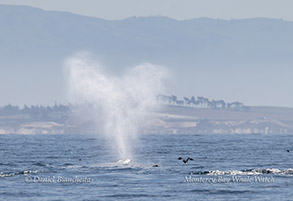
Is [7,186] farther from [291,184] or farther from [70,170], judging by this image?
[291,184]

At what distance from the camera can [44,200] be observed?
216 feet

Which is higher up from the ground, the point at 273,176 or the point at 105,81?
the point at 105,81

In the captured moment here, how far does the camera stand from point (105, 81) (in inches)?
5502

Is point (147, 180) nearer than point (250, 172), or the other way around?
point (147, 180)

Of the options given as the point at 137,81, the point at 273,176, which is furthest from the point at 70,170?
the point at 137,81

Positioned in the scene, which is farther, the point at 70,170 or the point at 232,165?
the point at 232,165

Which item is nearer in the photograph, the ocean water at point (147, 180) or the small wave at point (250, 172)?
the ocean water at point (147, 180)

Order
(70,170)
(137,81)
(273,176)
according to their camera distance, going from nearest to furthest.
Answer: (273,176) → (70,170) → (137,81)

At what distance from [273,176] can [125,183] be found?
14918 mm

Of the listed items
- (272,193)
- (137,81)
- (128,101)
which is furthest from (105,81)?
(272,193)

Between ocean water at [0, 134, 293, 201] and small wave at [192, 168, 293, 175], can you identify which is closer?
ocean water at [0, 134, 293, 201]

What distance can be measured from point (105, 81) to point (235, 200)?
76.1m

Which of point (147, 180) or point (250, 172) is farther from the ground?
point (250, 172)

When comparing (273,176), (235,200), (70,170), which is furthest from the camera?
(70,170)
